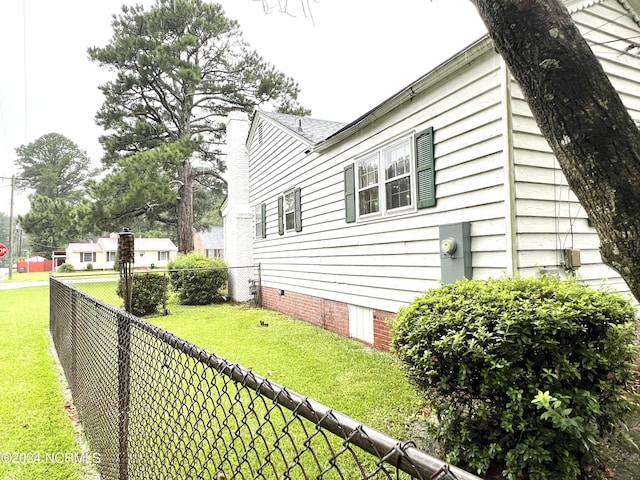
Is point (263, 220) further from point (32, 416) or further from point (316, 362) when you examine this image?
point (32, 416)

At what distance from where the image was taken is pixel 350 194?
6574 millimetres

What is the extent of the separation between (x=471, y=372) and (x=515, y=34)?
74.1 inches

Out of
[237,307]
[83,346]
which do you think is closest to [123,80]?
[237,307]

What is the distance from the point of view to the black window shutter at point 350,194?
6.49 m

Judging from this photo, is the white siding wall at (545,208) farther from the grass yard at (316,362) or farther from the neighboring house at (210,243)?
the neighboring house at (210,243)

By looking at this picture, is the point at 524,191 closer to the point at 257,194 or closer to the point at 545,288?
the point at 545,288

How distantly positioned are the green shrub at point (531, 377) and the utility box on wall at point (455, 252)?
1573 millimetres

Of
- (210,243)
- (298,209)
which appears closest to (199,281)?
(298,209)

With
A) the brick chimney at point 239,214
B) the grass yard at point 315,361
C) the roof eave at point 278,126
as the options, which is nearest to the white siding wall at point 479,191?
the grass yard at point 315,361

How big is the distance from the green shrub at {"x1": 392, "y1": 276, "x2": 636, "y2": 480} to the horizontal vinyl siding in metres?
1.50

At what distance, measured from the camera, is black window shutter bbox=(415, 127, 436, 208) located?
474cm

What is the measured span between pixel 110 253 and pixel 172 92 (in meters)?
28.8

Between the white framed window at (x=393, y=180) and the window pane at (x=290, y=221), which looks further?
the window pane at (x=290, y=221)

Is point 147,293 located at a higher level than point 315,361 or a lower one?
higher
